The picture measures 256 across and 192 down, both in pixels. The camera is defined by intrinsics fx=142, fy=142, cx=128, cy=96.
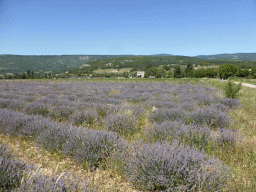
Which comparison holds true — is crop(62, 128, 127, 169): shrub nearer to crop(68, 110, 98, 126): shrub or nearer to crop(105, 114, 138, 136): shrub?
crop(105, 114, 138, 136): shrub

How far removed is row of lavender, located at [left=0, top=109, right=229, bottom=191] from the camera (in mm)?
1776

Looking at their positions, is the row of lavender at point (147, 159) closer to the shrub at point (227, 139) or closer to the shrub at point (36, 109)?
the shrub at point (227, 139)

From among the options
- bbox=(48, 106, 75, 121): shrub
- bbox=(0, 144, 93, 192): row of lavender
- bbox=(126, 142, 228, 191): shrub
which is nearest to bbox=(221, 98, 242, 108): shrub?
bbox=(126, 142, 228, 191): shrub

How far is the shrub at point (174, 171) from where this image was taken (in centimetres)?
174

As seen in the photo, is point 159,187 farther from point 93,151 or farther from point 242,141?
point 242,141

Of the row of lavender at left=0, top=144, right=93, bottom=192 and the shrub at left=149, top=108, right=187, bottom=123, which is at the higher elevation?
the row of lavender at left=0, top=144, right=93, bottom=192

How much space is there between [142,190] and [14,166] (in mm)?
1754

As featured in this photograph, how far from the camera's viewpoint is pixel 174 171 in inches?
74.1

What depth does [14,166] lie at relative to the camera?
6.19ft

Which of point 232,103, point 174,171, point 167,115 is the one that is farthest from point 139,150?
point 232,103

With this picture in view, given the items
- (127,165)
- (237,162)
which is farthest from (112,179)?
(237,162)

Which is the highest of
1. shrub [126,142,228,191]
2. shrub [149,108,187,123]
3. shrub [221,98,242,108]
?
shrub [126,142,228,191]

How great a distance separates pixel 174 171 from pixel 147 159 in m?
0.38

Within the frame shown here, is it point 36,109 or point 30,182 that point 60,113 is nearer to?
point 36,109
